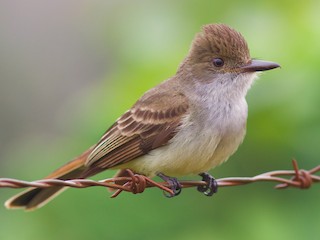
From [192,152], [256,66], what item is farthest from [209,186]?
[256,66]

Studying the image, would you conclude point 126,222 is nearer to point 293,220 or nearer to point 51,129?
point 293,220

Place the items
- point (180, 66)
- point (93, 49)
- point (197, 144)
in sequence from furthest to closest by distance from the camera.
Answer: point (93, 49)
point (180, 66)
point (197, 144)

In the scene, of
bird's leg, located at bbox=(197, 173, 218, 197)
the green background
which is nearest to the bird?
bird's leg, located at bbox=(197, 173, 218, 197)

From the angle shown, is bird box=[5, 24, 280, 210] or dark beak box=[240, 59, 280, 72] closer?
bird box=[5, 24, 280, 210]

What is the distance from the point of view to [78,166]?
577 cm

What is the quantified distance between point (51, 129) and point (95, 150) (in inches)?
151

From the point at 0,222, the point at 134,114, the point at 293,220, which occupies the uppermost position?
the point at 134,114

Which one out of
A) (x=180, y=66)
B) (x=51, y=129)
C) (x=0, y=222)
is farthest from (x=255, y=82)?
(x=51, y=129)

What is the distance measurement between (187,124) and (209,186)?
0.42m

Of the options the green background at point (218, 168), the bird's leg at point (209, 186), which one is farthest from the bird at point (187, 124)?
the green background at point (218, 168)

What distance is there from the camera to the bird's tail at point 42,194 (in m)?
5.38

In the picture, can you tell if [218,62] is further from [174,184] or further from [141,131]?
[174,184]

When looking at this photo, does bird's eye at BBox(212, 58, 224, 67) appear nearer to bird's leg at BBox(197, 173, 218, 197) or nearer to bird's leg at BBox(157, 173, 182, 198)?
bird's leg at BBox(197, 173, 218, 197)

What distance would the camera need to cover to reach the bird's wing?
5.53 metres
